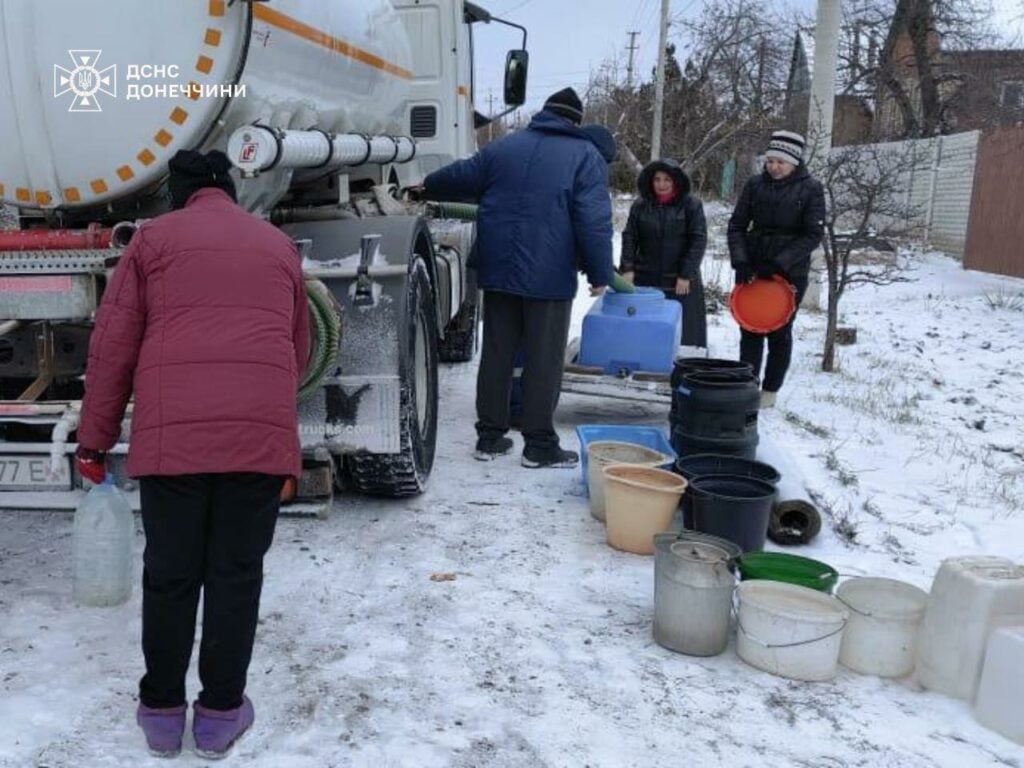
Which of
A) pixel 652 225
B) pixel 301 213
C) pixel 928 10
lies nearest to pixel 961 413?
pixel 652 225

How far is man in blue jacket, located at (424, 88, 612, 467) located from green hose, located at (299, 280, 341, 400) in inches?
59.8

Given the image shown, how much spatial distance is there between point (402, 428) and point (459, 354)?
422 cm

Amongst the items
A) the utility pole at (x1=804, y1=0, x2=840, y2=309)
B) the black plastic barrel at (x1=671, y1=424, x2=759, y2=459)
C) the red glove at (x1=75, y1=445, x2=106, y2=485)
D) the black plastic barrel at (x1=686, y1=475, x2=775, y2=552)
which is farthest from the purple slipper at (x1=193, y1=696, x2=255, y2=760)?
the utility pole at (x1=804, y1=0, x2=840, y2=309)

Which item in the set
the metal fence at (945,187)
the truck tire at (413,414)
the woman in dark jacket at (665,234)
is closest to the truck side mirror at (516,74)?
the woman in dark jacket at (665,234)

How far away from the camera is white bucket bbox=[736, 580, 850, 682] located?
10.2 ft

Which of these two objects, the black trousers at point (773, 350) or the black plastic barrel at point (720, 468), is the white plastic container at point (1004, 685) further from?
the black trousers at point (773, 350)

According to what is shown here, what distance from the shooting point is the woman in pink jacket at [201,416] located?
2.44 m

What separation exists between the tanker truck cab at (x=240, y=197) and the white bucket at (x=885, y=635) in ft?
6.27

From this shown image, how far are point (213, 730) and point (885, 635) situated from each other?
208 centimetres

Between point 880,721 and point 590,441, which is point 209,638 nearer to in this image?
point 880,721

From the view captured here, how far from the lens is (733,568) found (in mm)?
3420

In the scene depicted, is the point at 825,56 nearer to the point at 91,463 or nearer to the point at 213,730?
the point at 91,463

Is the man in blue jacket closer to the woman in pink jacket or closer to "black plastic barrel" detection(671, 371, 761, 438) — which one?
"black plastic barrel" detection(671, 371, 761, 438)

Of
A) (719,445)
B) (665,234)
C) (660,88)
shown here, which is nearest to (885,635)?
→ (719,445)
